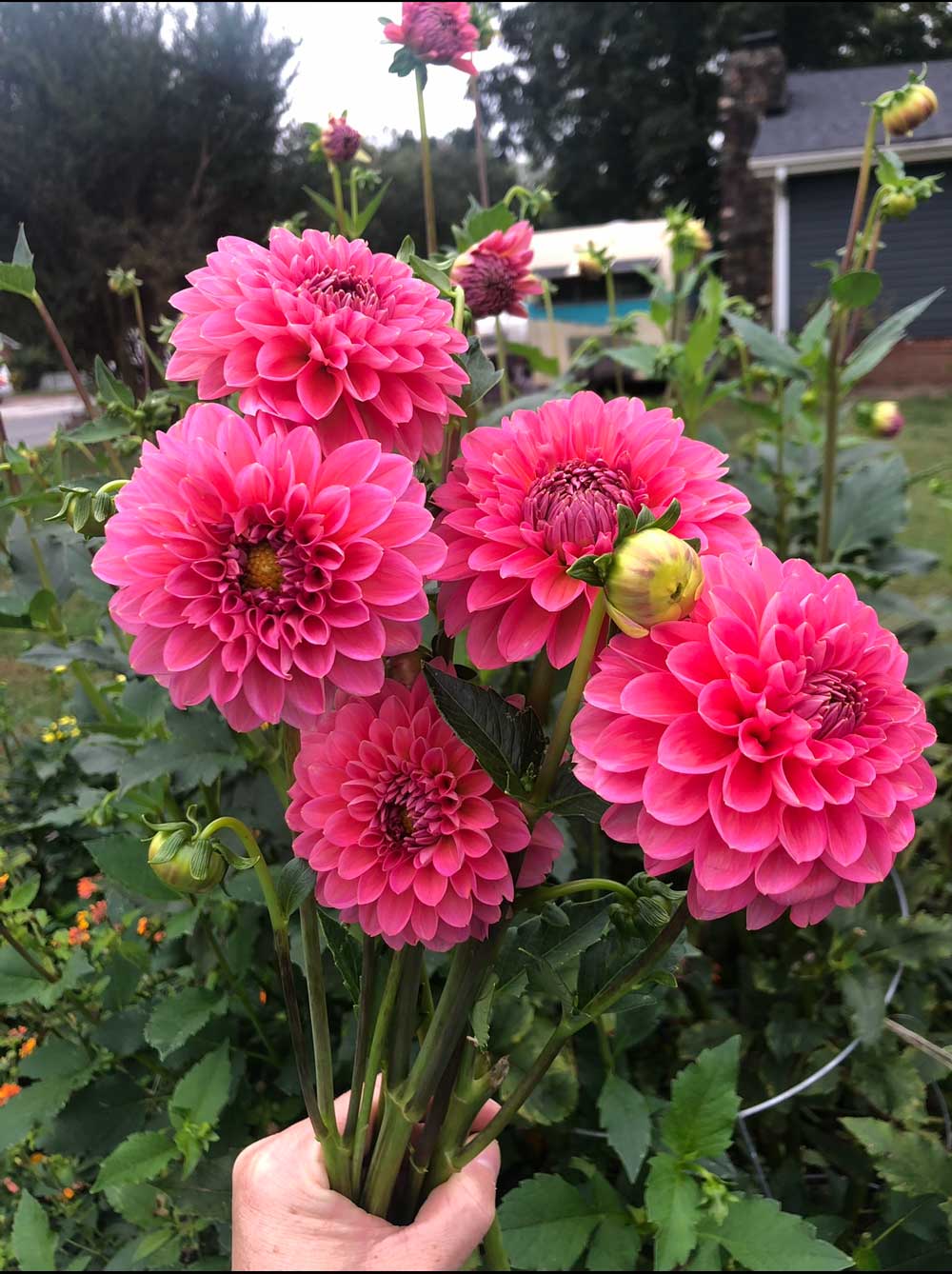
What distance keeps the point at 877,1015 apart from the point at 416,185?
40.1 feet

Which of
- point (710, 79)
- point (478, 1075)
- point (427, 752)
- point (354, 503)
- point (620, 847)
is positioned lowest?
point (620, 847)

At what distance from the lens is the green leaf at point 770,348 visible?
1396mm

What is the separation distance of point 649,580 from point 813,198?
1245 centimetres

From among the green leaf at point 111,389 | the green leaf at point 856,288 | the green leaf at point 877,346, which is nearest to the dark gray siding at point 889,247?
the green leaf at point 877,346

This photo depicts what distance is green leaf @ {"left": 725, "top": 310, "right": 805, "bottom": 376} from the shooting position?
4.58ft

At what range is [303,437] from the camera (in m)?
0.43

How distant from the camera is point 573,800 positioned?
49 centimetres

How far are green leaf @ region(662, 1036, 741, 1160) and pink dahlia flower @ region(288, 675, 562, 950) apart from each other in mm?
462

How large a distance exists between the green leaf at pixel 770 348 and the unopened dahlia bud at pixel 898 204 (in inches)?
9.0

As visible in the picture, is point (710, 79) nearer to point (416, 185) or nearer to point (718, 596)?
point (416, 185)

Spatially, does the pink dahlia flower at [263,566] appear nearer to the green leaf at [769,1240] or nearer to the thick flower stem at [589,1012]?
the thick flower stem at [589,1012]

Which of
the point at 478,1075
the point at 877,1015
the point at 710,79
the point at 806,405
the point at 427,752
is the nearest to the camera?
the point at 427,752

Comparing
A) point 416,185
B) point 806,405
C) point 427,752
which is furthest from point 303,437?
point 416,185

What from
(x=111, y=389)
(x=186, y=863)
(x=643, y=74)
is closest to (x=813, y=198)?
(x=643, y=74)
